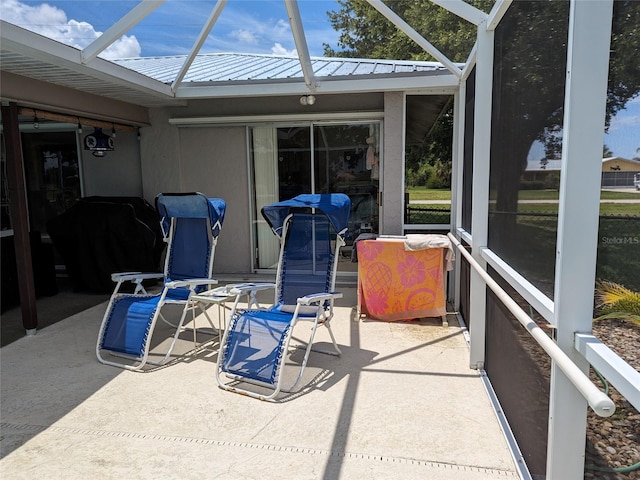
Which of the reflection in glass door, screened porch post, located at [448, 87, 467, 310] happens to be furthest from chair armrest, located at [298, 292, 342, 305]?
the reflection in glass door

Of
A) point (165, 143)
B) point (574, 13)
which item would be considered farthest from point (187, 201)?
point (574, 13)

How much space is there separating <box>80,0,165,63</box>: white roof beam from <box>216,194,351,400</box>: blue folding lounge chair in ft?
6.40

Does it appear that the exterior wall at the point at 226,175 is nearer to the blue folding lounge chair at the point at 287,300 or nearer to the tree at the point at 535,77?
the blue folding lounge chair at the point at 287,300

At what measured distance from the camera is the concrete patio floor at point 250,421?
251 cm

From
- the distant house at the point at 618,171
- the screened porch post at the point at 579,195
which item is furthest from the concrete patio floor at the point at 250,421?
the distant house at the point at 618,171

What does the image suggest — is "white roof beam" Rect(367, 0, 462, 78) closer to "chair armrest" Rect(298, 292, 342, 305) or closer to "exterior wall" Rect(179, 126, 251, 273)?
"chair armrest" Rect(298, 292, 342, 305)

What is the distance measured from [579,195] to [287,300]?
3039 mm

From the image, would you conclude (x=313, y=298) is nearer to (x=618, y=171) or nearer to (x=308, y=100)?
(x=618, y=171)

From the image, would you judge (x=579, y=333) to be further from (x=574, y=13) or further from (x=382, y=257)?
(x=382, y=257)

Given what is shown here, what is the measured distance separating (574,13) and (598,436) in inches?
92.0

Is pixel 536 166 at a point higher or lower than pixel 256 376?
higher

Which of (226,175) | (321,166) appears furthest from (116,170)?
(321,166)

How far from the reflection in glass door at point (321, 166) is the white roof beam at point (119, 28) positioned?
2.97 m

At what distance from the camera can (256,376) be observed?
11.1 ft
